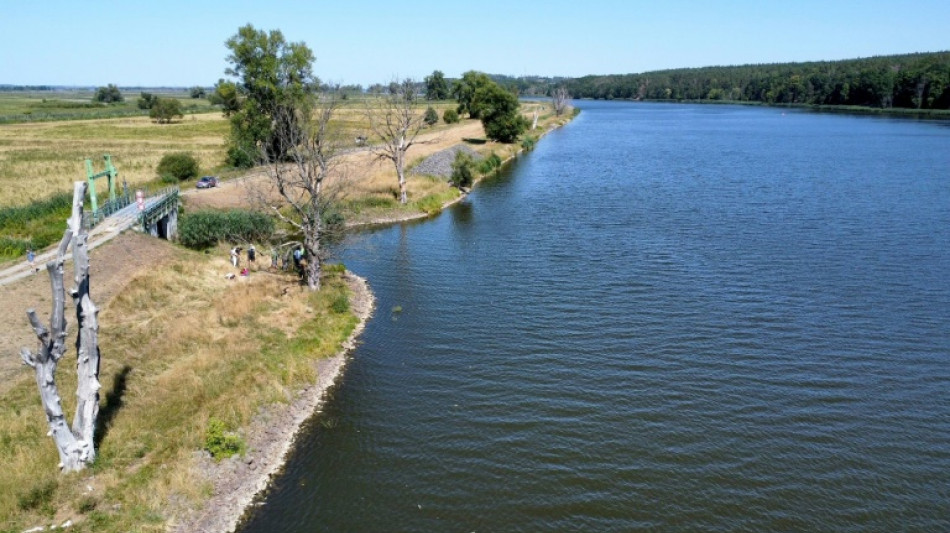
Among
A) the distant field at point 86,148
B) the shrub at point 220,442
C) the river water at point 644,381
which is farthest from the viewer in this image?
the distant field at point 86,148

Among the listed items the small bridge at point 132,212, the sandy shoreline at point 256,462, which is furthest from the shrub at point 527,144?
the sandy shoreline at point 256,462

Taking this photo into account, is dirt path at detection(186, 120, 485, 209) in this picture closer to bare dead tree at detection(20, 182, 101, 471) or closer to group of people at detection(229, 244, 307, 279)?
group of people at detection(229, 244, 307, 279)

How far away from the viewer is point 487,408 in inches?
1017

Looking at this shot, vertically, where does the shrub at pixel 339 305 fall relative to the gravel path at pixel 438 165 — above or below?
below

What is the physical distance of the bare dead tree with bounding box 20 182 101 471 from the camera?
18.3m

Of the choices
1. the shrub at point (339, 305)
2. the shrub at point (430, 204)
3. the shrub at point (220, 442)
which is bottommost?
the shrub at point (220, 442)

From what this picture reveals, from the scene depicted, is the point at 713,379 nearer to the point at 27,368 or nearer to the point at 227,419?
the point at 227,419

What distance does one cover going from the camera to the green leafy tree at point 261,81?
73938mm

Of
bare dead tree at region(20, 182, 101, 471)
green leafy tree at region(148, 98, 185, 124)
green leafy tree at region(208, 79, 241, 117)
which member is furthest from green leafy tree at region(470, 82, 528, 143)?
bare dead tree at region(20, 182, 101, 471)

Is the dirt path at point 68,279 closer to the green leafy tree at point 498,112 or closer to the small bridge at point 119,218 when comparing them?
the small bridge at point 119,218

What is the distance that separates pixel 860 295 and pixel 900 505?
63.4ft

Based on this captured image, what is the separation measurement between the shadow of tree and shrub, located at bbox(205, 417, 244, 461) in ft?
11.1

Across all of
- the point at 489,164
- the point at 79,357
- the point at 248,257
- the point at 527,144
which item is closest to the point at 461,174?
the point at 489,164

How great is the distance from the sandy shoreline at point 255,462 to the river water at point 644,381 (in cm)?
67
